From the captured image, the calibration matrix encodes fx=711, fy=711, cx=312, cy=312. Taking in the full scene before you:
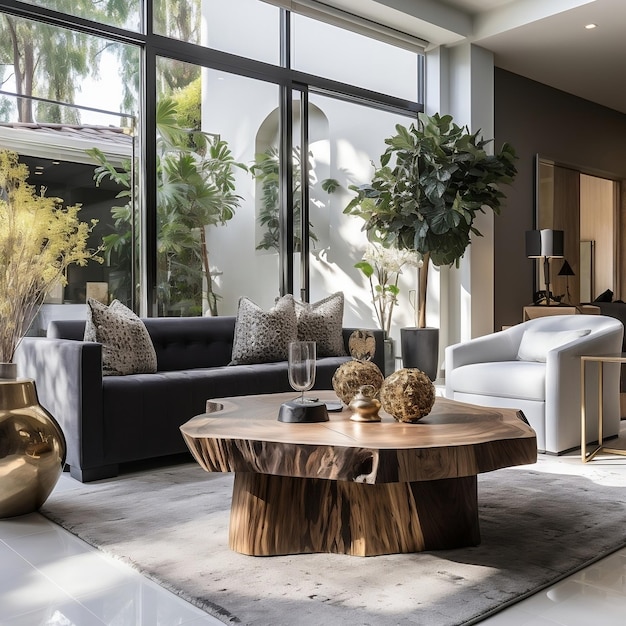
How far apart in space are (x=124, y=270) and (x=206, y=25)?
1904 mm

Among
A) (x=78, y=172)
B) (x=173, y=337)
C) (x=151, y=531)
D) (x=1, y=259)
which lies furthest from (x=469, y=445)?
(x=78, y=172)

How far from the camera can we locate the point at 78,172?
14.8 ft

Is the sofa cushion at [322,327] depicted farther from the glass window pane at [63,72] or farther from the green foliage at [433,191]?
the glass window pane at [63,72]

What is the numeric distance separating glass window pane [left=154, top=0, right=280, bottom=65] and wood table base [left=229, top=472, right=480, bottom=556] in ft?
12.1

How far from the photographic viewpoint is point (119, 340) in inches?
143

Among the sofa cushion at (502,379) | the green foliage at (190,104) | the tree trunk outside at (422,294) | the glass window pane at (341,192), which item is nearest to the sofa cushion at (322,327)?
the sofa cushion at (502,379)

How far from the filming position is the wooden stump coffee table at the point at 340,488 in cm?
206

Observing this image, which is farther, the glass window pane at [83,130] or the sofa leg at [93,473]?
the glass window pane at [83,130]

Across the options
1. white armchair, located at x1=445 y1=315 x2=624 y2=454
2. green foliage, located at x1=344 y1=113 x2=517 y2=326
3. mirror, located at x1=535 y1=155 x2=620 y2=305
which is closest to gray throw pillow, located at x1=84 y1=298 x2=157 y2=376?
white armchair, located at x1=445 y1=315 x2=624 y2=454

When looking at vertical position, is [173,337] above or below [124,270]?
→ below

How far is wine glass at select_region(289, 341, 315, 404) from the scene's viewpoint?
2.34m

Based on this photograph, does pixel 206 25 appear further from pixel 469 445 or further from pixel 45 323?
pixel 469 445

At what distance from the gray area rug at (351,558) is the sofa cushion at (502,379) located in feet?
2.37

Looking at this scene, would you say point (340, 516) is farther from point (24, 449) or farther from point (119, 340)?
point (119, 340)
